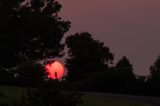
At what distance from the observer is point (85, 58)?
270 ft

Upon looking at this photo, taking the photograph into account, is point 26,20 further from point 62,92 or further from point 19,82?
point 62,92

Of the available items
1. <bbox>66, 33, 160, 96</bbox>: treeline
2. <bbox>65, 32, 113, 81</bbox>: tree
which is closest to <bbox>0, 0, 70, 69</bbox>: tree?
<bbox>66, 33, 160, 96</bbox>: treeline

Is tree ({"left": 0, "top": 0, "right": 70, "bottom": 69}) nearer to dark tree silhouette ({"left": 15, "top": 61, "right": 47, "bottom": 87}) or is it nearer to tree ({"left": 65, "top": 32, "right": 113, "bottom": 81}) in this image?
dark tree silhouette ({"left": 15, "top": 61, "right": 47, "bottom": 87})

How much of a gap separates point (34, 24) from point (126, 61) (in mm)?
41429

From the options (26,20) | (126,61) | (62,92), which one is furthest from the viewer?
(126,61)

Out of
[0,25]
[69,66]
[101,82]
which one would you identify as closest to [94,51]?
[69,66]

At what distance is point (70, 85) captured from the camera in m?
20.3

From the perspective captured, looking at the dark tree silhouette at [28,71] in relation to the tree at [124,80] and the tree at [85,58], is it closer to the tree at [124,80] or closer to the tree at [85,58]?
the tree at [124,80]

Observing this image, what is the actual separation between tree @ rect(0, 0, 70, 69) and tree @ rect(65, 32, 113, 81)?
24.6m

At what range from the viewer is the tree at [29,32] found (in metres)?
50.7

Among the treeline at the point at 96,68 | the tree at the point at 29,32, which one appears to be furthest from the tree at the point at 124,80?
the tree at the point at 29,32

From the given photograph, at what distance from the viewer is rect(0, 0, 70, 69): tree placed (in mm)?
50719

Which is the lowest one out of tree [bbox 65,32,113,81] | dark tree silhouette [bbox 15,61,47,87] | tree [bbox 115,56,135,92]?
tree [bbox 115,56,135,92]

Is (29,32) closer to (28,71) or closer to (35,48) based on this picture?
(35,48)
